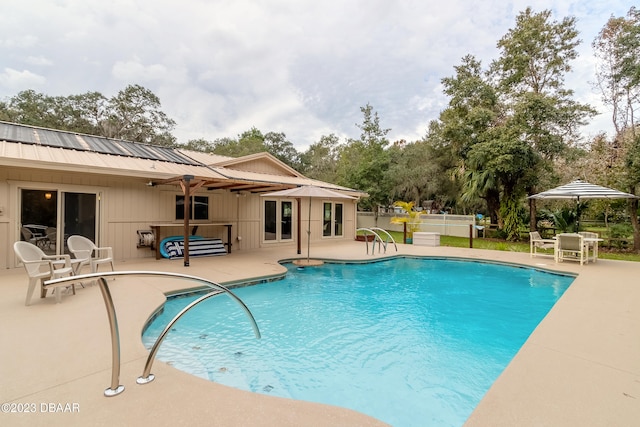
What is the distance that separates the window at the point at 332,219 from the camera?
14984 mm

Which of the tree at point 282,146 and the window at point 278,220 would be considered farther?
the tree at point 282,146

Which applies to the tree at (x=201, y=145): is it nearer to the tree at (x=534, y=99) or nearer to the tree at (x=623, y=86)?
the tree at (x=534, y=99)

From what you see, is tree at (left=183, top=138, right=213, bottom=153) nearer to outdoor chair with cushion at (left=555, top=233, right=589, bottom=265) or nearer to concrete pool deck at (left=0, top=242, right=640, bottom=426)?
concrete pool deck at (left=0, top=242, right=640, bottom=426)

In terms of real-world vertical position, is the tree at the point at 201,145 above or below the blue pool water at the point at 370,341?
above

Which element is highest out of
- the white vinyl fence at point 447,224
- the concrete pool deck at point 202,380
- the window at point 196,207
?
the window at point 196,207

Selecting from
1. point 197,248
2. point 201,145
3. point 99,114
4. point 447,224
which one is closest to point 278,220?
point 197,248

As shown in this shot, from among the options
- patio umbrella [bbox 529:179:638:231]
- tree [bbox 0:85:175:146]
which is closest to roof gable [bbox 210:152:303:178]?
patio umbrella [bbox 529:179:638:231]

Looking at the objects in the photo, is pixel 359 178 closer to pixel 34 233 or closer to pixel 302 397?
pixel 34 233

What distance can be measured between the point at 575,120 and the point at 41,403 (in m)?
20.2

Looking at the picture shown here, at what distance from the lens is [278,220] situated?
1309cm

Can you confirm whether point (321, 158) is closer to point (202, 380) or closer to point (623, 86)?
point (623, 86)

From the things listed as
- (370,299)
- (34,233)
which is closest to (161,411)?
(370,299)

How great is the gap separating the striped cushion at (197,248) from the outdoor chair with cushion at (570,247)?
10.9 m

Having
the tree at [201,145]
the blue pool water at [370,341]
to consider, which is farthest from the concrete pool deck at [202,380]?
the tree at [201,145]
